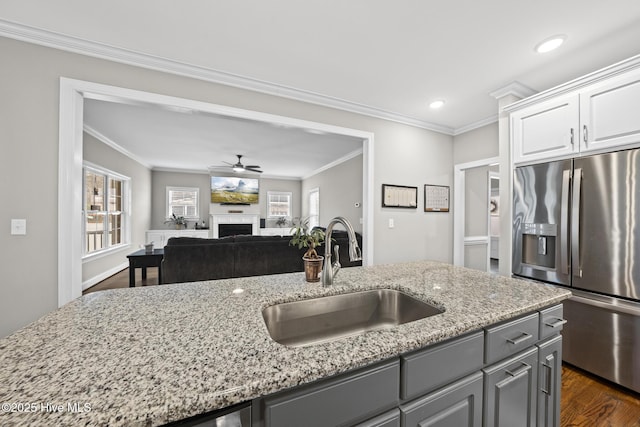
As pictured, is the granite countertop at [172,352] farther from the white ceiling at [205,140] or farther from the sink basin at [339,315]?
the white ceiling at [205,140]

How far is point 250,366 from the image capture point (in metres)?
0.63

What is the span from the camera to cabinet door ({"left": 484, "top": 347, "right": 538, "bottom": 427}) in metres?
0.99

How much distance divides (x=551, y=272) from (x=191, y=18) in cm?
348

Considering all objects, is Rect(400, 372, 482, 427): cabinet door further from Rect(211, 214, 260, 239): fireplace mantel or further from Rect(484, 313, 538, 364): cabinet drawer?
Rect(211, 214, 260, 239): fireplace mantel

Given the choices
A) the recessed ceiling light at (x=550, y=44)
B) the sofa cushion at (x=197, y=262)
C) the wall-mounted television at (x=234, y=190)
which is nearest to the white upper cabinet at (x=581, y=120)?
the recessed ceiling light at (x=550, y=44)

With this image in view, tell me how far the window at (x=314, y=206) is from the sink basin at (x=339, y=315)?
242 inches

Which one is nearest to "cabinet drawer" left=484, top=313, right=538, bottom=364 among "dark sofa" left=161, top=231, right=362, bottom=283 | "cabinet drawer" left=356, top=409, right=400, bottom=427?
"cabinet drawer" left=356, top=409, right=400, bottom=427

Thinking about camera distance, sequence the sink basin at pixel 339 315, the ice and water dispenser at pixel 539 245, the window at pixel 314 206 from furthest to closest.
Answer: the window at pixel 314 206 < the ice and water dispenser at pixel 539 245 < the sink basin at pixel 339 315

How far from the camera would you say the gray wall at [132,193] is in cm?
418

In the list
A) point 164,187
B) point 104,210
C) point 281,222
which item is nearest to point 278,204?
point 281,222

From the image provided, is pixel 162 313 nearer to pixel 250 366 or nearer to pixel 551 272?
pixel 250 366

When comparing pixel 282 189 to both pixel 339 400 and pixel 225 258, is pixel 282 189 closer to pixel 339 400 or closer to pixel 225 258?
pixel 225 258

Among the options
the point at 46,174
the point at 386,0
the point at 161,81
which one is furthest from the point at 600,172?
the point at 46,174

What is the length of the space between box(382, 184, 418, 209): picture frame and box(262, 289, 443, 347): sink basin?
2097 millimetres
